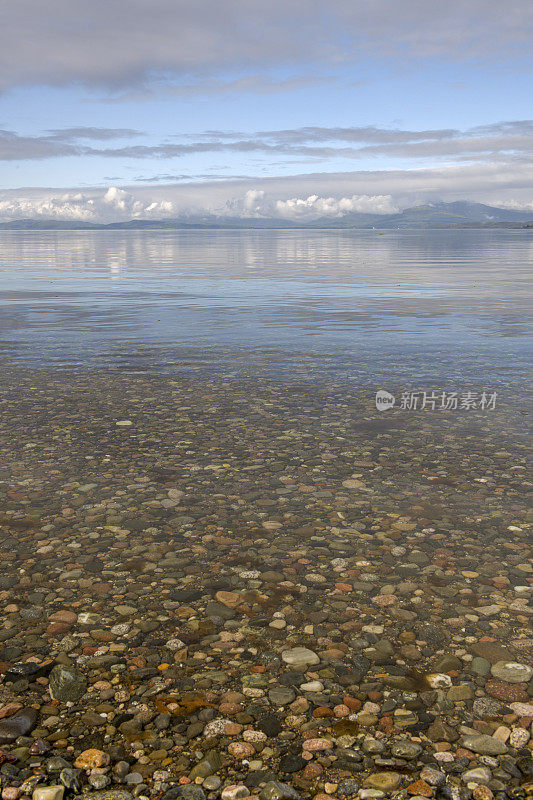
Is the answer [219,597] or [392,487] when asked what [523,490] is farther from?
[219,597]

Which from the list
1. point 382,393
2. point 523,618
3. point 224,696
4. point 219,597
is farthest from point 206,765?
point 382,393

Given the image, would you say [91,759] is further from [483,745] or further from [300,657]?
[483,745]

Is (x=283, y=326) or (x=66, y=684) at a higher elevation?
(x=283, y=326)

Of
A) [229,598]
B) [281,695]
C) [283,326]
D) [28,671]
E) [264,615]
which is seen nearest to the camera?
[281,695]

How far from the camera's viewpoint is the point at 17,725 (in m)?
5.10

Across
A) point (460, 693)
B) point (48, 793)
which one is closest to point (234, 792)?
point (48, 793)

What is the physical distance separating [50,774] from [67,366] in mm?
15464

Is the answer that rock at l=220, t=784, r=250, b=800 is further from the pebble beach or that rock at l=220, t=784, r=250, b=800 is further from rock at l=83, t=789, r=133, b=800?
rock at l=83, t=789, r=133, b=800

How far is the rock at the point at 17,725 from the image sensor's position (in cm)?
497
